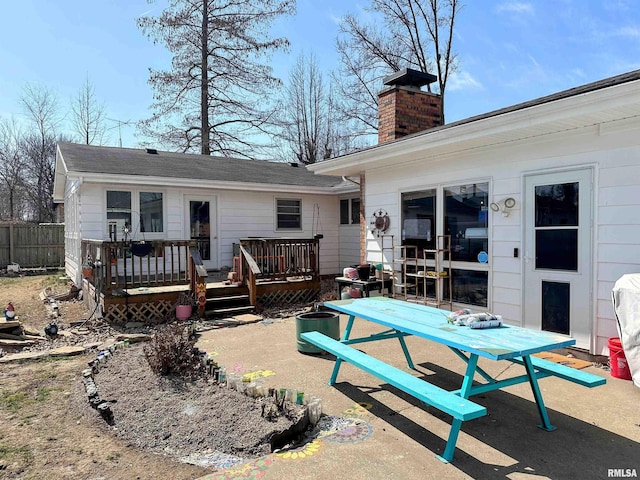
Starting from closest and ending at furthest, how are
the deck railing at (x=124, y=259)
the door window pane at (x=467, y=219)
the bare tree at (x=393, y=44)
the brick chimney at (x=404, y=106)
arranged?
1. the door window pane at (x=467, y=219)
2. the deck railing at (x=124, y=259)
3. the brick chimney at (x=404, y=106)
4. the bare tree at (x=393, y=44)

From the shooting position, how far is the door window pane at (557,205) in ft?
15.5

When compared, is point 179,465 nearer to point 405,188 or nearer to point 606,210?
point 606,210

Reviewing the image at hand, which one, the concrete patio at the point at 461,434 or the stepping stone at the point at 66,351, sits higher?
the concrete patio at the point at 461,434

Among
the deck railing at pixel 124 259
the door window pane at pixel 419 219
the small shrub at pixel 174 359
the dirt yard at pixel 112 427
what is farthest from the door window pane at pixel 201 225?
the small shrub at pixel 174 359

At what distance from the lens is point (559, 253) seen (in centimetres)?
486

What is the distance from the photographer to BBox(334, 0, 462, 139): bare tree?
18.2 metres

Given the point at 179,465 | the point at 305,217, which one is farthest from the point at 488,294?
the point at 305,217

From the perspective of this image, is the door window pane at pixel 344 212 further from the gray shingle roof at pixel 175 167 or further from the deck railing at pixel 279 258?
the deck railing at pixel 279 258

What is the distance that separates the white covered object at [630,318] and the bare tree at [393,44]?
52.6 feet

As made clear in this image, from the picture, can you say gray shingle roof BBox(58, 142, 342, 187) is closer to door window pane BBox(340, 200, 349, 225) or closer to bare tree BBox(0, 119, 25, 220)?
door window pane BBox(340, 200, 349, 225)

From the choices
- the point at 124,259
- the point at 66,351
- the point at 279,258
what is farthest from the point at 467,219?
the point at 66,351

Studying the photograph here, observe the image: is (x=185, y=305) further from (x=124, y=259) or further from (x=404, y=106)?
(x=404, y=106)

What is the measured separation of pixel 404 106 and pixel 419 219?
9.35 ft

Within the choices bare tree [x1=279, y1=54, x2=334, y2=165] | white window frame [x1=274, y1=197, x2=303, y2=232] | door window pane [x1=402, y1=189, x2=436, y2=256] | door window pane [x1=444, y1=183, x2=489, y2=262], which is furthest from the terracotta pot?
bare tree [x1=279, y1=54, x2=334, y2=165]
